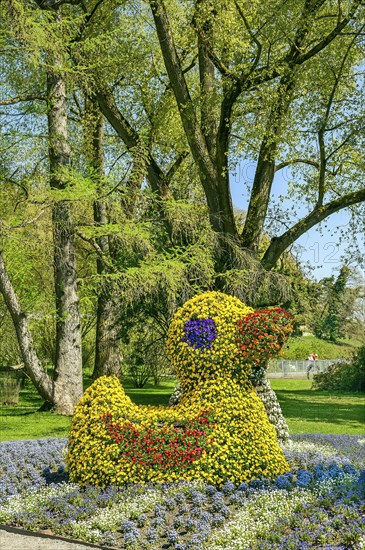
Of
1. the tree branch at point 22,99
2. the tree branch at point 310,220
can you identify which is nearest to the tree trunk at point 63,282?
the tree branch at point 22,99

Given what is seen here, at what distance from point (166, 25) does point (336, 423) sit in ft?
Result: 33.2

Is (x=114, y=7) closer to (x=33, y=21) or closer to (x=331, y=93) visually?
(x=33, y=21)

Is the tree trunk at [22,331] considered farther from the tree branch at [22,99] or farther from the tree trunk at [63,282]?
the tree branch at [22,99]

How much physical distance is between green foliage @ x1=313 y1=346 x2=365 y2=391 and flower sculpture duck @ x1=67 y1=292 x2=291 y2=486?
21.1 meters

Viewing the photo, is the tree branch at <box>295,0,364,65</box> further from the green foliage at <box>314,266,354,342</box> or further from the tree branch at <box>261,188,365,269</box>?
the green foliage at <box>314,266,354,342</box>

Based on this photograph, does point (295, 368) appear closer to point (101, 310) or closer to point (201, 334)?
point (101, 310)

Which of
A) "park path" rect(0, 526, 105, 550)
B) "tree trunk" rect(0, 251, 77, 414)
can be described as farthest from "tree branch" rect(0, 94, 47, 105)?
"park path" rect(0, 526, 105, 550)

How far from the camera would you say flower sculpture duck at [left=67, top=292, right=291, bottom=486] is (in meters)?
7.39

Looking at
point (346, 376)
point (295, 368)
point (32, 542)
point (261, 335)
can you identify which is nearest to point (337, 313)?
point (346, 376)

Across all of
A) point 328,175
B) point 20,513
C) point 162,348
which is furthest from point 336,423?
point 20,513

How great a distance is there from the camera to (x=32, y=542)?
605cm

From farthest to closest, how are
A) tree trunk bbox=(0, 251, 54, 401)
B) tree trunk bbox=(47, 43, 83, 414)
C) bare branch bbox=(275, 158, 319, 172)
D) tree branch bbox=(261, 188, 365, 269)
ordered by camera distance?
bare branch bbox=(275, 158, 319, 172) < tree trunk bbox=(47, 43, 83, 414) < tree branch bbox=(261, 188, 365, 269) < tree trunk bbox=(0, 251, 54, 401)

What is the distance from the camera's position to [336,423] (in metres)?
16.6

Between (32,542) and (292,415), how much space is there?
13.0 metres
